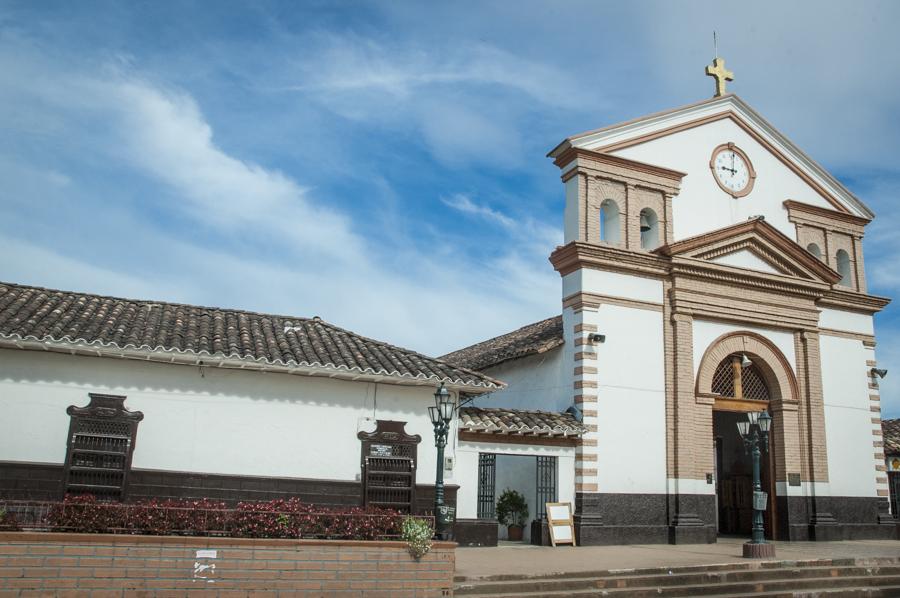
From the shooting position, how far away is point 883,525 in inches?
798

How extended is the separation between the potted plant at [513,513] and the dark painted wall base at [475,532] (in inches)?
91.5

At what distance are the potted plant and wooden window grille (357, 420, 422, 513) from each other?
13.9 feet

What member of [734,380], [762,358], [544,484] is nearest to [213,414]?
[544,484]

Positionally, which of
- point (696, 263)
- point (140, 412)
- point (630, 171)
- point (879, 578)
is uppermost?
point (630, 171)

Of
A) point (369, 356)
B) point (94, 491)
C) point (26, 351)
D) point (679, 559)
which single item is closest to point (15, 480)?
point (94, 491)

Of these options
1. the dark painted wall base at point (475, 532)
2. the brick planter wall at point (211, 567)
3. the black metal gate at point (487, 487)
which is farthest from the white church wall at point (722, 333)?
the brick planter wall at point (211, 567)

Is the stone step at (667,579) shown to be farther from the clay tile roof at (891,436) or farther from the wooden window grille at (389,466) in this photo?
the clay tile roof at (891,436)

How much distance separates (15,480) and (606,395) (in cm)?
1163

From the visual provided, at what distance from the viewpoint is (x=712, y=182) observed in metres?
20.2

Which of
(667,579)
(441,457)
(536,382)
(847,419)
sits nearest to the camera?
(667,579)

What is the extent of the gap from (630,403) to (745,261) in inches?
199

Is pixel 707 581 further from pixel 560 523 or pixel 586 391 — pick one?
pixel 586 391

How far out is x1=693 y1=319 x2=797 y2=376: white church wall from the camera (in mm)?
18828

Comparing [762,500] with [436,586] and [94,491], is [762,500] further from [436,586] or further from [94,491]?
[94,491]
